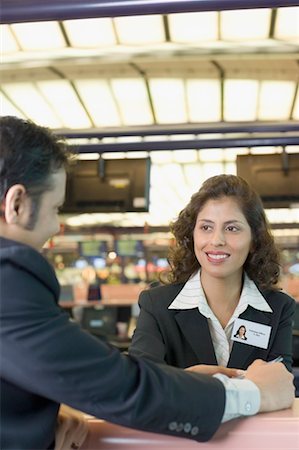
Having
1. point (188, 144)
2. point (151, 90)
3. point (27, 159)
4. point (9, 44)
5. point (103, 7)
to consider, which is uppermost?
point (9, 44)

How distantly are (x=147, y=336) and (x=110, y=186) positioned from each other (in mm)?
3474

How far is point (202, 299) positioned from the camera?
1.84 m

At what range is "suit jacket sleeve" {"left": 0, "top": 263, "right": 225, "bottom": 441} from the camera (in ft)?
2.77

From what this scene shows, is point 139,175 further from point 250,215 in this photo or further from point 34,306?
point 34,306

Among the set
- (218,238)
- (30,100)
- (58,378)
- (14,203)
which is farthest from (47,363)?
(30,100)

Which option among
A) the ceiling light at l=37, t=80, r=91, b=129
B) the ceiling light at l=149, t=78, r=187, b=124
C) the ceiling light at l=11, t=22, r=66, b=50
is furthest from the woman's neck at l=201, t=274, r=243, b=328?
the ceiling light at l=37, t=80, r=91, b=129

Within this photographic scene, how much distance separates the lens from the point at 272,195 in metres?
4.86

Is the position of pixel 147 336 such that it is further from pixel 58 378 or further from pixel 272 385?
pixel 58 378

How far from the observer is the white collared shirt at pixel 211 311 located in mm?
1800

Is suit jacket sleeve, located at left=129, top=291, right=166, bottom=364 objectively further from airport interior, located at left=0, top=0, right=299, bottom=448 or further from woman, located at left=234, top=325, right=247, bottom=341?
airport interior, located at left=0, top=0, right=299, bottom=448

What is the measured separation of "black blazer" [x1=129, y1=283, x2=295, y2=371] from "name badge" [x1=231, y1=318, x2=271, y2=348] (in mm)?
17

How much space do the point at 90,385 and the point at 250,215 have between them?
1.14 meters

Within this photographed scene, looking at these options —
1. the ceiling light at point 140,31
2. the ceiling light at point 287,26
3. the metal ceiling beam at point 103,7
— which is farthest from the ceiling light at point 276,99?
the metal ceiling beam at point 103,7

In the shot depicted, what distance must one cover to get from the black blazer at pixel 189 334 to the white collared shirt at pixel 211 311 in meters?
0.02
